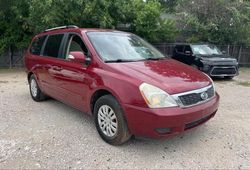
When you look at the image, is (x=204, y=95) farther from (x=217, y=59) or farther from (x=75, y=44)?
(x=217, y=59)

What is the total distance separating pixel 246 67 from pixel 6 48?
14144mm

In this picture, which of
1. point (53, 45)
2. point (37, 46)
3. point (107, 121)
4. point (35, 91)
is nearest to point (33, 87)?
point (35, 91)

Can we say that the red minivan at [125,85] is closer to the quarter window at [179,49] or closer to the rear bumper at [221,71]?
the rear bumper at [221,71]

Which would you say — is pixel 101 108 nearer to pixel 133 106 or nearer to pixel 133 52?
pixel 133 106

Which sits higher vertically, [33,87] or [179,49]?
[179,49]

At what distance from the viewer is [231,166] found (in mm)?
3018

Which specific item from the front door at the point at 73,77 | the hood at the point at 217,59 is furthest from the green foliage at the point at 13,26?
the hood at the point at 217,59

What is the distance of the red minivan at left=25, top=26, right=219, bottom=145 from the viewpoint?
3.05 meters

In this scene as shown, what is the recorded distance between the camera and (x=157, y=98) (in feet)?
9.91

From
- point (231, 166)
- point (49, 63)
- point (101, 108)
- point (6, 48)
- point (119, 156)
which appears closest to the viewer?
point (231, 166)

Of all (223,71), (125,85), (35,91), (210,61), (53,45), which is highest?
(53,45)

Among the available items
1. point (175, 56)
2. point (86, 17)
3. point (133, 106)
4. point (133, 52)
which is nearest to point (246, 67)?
point (175, 56)

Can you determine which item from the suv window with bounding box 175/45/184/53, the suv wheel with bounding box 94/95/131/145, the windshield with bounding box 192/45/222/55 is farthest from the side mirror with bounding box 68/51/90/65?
the suv window with bounding box 175/45/184/53

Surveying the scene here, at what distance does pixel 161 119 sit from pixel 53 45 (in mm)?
3124
